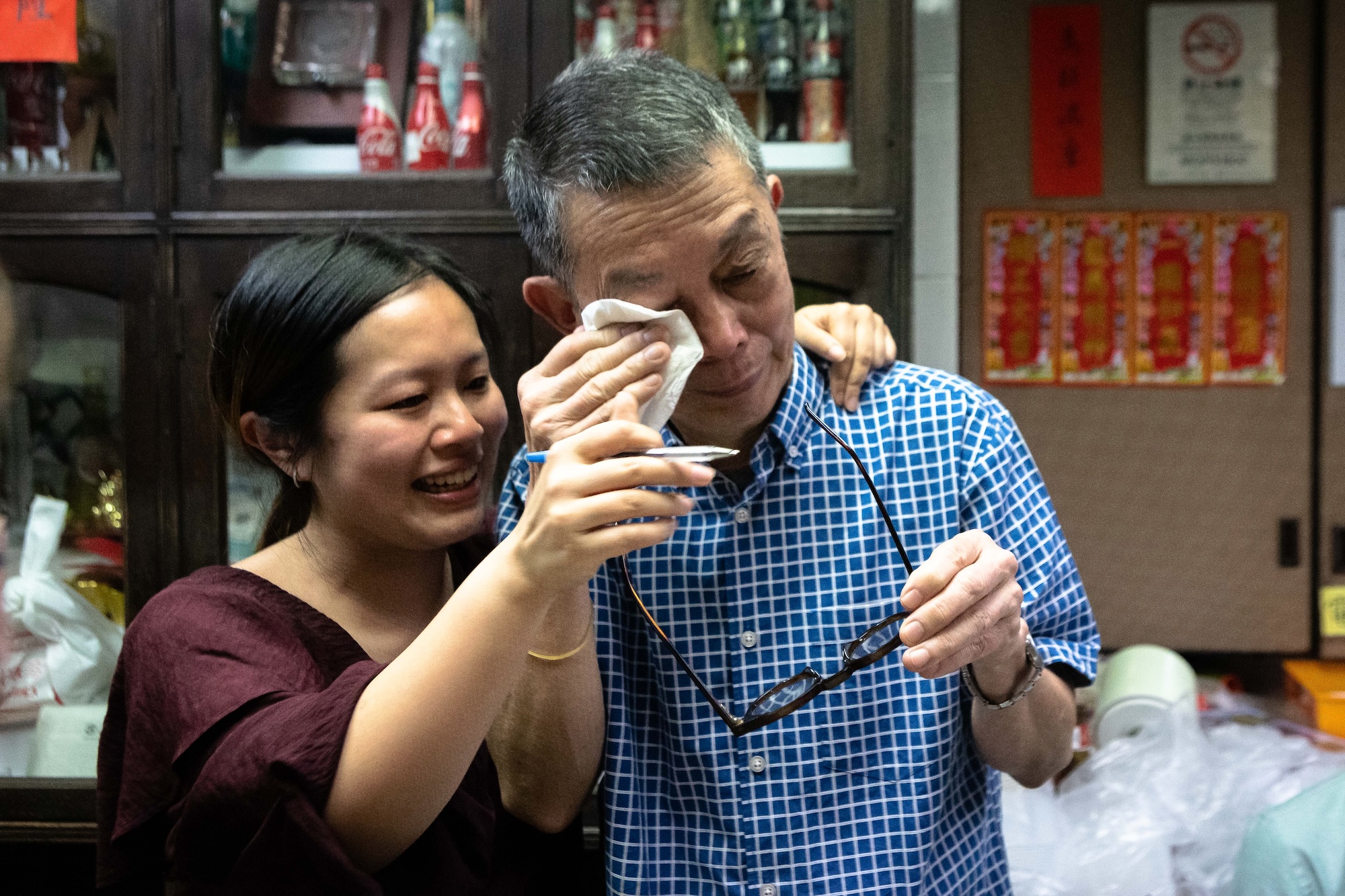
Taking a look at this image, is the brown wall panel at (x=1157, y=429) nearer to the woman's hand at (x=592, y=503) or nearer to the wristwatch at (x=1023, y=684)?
the wristwatch at (x=1023, y=684)

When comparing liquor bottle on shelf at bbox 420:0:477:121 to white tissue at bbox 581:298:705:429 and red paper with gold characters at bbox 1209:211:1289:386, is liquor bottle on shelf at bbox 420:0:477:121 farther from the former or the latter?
red paper with gold characters at bbox 1209:211:1289:386

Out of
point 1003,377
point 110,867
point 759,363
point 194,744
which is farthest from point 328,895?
point 1003,377

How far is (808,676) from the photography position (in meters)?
0.95

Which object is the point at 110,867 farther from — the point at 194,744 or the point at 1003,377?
the point at 1003,377

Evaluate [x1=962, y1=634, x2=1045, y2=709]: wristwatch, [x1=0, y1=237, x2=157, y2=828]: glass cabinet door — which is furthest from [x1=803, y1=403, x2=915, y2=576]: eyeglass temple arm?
[x1=0, y1=237, x2=157, y2=828]: glass cabinet door

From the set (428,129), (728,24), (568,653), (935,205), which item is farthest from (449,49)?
(568,653)

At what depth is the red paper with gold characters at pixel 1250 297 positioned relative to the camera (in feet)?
7.77

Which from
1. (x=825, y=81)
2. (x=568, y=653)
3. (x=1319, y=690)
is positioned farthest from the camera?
(x=1319, y=690)

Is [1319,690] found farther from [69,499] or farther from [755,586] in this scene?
[69,499]

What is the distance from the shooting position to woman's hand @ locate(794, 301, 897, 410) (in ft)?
4.03

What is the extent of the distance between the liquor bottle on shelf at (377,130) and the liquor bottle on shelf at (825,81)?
80 centimetres

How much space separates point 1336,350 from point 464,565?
2.06m

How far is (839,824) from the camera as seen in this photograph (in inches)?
43.5

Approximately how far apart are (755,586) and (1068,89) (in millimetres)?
1723
